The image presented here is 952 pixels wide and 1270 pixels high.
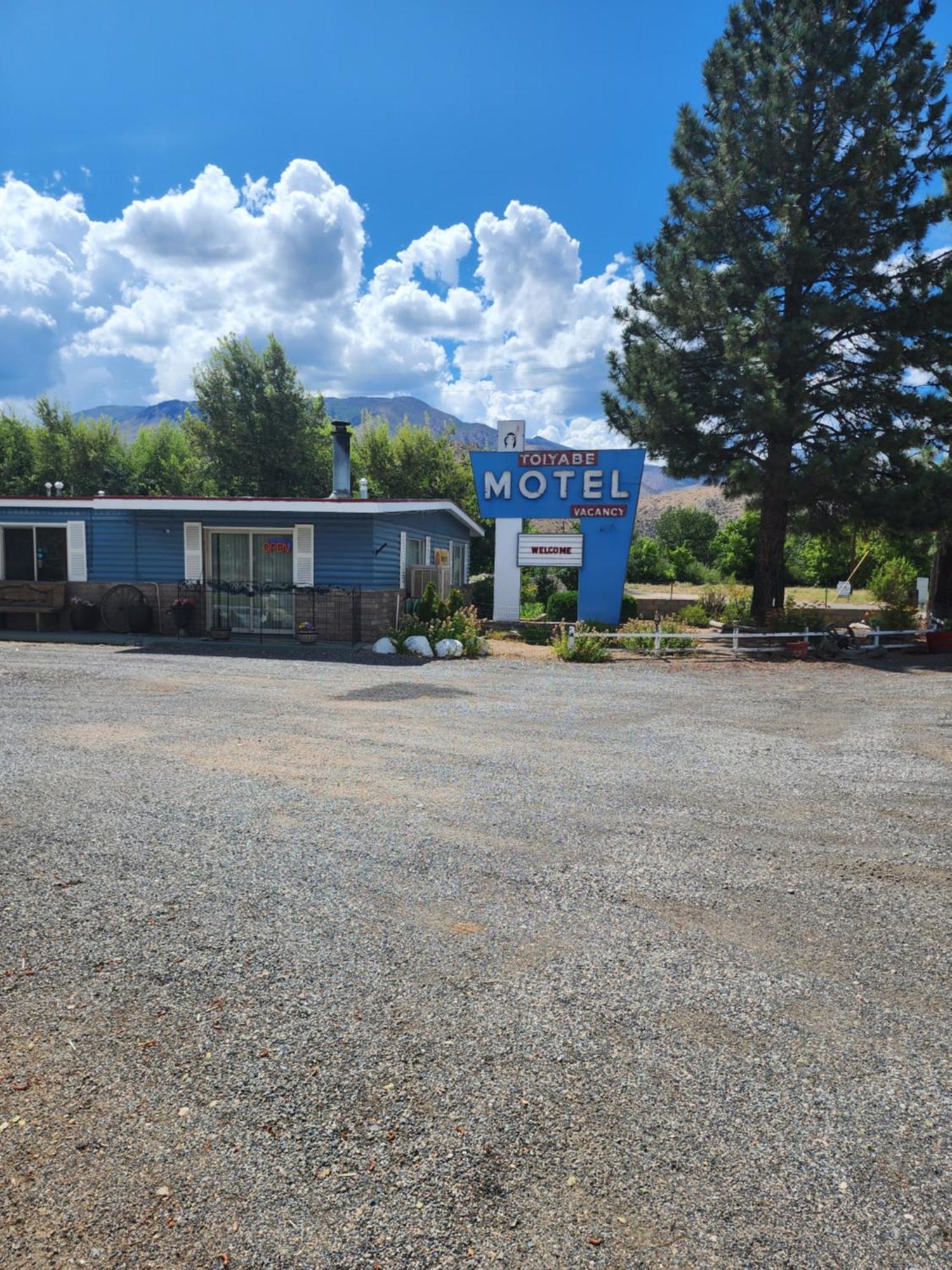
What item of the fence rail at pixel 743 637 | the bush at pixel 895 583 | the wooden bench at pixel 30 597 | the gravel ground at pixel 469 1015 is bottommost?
the gravel ground at pixel 469 1015

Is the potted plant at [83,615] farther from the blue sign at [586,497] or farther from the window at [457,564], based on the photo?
the blue sign at [586,497]

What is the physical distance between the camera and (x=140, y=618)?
17781mm

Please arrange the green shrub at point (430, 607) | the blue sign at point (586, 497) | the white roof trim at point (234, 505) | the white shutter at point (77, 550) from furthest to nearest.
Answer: the blue sign at point (586, 497)
the white shutter at point (77, 550)
the green shrub at point (430, 607)
the white roof trim at point (234, 505)

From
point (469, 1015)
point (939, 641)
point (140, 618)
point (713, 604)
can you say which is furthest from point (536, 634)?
point (469, 1015)

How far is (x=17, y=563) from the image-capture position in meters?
18.9

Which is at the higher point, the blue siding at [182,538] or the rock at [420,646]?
the blue siding at [182,538]

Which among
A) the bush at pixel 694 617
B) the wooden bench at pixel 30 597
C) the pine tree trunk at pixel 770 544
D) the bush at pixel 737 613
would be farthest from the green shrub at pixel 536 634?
the wooden bench at pixel 30 597

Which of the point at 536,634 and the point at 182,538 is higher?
the point at 182,538

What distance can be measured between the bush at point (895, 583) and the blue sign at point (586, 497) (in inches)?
368

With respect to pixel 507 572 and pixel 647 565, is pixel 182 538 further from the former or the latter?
pixel 647 565

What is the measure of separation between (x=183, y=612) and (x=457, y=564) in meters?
9.87

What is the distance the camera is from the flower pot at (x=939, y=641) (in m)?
16.6

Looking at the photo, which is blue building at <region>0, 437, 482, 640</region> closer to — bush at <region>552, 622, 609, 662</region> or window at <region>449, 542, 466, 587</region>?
bush at <region>552, 622, 609, 662</region>

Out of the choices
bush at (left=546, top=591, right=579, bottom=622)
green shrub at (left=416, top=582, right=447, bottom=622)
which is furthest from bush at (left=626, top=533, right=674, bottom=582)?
green shrub at (left=416, top=582, right=447, bottom=622)
